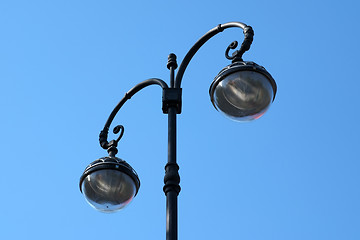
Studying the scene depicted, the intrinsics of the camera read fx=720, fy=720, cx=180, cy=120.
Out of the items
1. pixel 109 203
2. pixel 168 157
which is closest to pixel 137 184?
pixel 109 203

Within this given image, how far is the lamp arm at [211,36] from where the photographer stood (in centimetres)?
725

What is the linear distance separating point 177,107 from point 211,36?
1.04 meters

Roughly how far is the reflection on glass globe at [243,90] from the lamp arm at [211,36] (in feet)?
1.11

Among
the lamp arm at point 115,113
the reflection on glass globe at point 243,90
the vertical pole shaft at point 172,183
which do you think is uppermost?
the lamp arm at point 115,113

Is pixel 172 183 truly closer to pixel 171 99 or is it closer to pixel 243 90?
pixel 171 99

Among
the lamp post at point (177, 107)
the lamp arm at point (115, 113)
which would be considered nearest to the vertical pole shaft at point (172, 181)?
the lamp post at point (177, 107)

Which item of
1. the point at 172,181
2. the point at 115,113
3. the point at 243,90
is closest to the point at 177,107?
the point at 243,90

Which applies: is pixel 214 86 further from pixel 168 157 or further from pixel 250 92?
pixel 168 157

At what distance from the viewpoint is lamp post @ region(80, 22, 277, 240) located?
6895 mm

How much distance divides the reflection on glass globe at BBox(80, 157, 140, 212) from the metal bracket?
774 millimetres

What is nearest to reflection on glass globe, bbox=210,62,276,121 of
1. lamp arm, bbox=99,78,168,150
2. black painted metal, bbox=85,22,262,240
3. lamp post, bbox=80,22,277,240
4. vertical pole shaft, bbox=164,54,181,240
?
lamp post, bbox=80,22,277,240

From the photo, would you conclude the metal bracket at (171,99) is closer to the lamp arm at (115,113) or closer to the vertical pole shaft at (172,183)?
the vertical pole shaft at (172,183)

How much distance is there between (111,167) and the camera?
7328mm

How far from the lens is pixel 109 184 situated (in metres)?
7.36
